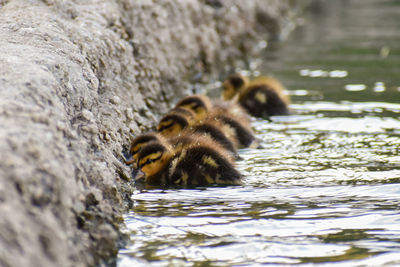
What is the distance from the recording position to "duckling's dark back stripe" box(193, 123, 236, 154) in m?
4.48

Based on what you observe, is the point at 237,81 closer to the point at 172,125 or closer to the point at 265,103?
the point at 265,103

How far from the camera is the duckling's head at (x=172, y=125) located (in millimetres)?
4833

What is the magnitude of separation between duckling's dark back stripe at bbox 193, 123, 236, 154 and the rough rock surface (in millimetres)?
470

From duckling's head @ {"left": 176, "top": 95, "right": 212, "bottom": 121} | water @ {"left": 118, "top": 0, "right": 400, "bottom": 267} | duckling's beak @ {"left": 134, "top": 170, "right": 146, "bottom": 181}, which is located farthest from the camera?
duckling's head @ {"left": 176, "top": 95, "right": 212, "bottom": 121}

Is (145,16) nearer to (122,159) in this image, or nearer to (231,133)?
(231,133)

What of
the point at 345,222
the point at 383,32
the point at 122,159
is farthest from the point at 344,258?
the point at 383,32

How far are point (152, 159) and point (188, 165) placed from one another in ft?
0.77

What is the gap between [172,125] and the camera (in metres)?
4.86

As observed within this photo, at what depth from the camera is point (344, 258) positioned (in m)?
2.62

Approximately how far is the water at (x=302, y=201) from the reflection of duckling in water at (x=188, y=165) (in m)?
0.12

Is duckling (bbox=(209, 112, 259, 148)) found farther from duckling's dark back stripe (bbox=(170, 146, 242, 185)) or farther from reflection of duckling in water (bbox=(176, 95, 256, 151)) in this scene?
duckling's dark back stripe (bbox=(170, 146, 242, 185))

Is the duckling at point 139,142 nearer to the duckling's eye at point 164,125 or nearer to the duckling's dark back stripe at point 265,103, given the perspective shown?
the duckling's eye at point 164,125

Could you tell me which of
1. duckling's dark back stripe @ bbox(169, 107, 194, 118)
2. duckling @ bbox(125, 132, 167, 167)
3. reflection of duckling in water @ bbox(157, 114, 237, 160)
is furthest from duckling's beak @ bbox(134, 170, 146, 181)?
duckling's dark back stripe @ bbox(169, 107, 194, 118)

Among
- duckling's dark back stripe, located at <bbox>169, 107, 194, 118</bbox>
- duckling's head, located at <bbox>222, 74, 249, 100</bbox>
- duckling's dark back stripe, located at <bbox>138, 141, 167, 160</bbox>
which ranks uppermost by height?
duckling's head, located at <bbox>222, 74, 249, 100</bbox>
